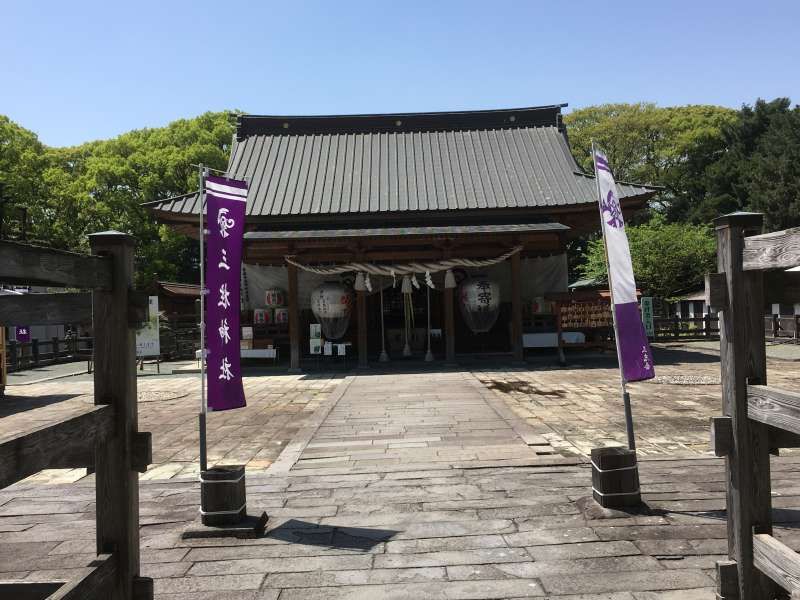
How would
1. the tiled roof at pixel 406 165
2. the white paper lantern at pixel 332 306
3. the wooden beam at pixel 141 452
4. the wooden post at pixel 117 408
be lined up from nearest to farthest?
the wooden post at pixel 117 408 < the wooden beam at pixel 141 452 < the white paper lantern at pixel 332 306 < the tiled roof at pixel 406 165

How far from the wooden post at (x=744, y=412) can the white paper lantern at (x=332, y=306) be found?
42.4ft

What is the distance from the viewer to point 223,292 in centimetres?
445

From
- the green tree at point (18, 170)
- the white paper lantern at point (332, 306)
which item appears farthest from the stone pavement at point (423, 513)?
the green tree at point (18, 170)

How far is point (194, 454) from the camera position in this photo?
259 inches

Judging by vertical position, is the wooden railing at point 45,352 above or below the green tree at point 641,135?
below

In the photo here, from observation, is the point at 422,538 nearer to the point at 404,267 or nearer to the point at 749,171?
the point at 404,267

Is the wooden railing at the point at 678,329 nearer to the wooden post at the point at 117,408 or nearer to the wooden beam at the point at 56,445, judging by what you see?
the wooden post at the point at 117,408

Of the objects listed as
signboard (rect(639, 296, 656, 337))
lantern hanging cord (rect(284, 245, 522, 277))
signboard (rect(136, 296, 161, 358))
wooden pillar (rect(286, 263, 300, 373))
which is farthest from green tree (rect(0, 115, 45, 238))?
signboard (rect(639, 296, 656, 337))

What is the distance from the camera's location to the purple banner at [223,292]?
4395 millimetres

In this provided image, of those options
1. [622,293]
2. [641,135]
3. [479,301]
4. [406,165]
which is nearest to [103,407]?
[622,293]

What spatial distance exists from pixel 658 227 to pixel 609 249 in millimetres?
29576

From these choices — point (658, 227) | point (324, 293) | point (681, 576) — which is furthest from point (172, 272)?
point (681, 576)

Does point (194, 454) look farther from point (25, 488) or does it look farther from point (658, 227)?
point (658, 227)

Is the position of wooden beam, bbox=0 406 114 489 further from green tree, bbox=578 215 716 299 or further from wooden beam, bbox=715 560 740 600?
green tree, bbox=578 215 716 299
